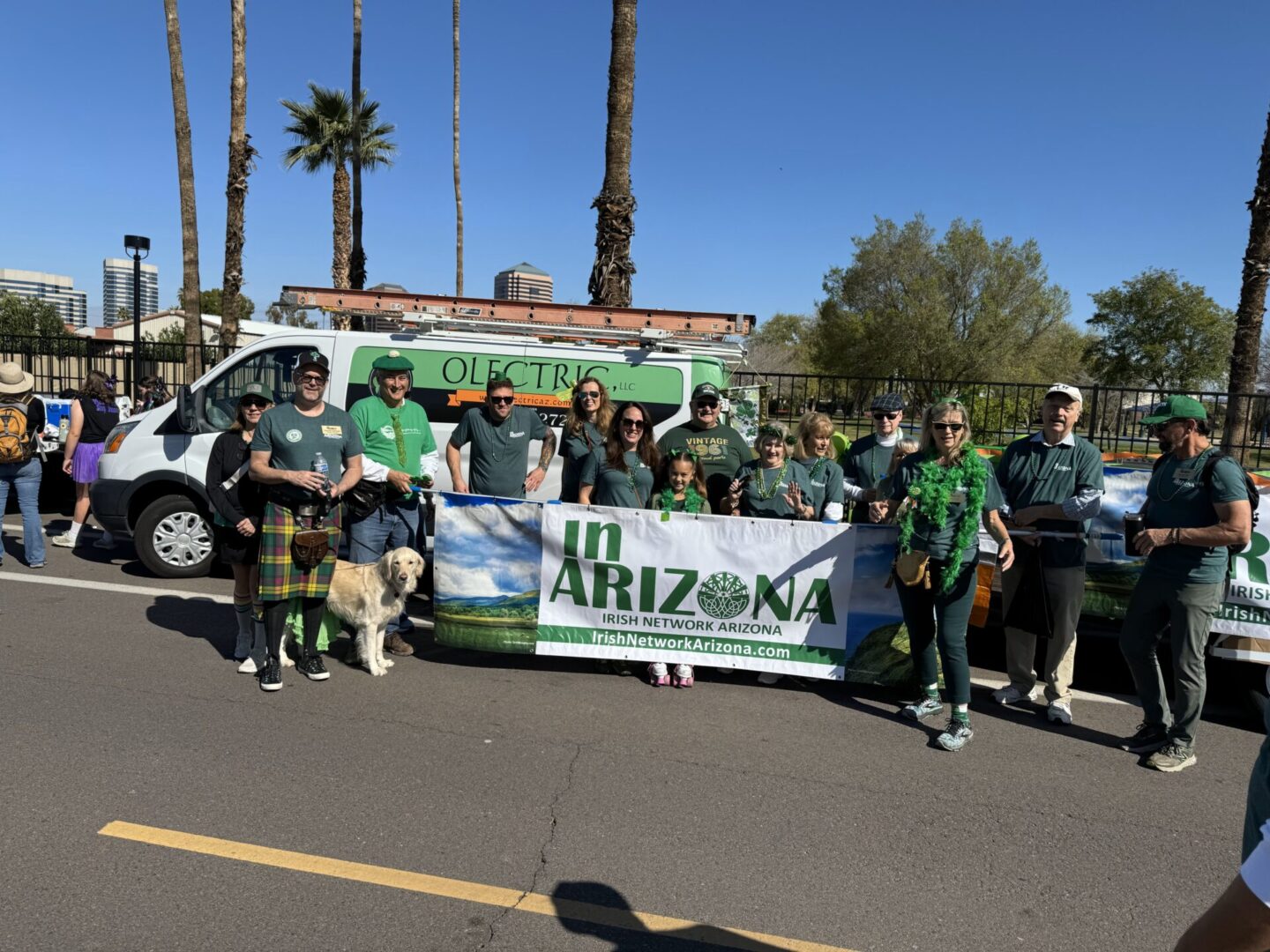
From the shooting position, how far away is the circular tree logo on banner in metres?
5.09

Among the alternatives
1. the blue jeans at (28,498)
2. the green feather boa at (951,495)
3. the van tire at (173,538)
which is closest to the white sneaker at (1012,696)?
the green feather boa at (951,495)

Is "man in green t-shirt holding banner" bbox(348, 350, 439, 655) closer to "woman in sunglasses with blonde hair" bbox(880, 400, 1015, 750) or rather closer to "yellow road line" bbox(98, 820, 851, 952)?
"yellow road line" bbox(98, 820, 851, 952)

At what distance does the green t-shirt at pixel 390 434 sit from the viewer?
217 inches

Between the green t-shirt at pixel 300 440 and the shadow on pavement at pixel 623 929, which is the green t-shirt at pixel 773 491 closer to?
the green t-shirt at pixel 300 440

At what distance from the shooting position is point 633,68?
10312 mm

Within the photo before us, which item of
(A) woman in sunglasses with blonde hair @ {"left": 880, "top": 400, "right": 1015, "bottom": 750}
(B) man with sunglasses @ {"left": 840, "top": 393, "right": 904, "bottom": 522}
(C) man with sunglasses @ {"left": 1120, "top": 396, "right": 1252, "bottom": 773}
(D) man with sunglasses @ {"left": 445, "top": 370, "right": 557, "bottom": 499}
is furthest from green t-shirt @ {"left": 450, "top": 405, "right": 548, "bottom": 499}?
(C) man with sunglasses @ {"left": 1120, "top": 396, "right": 1252, "bottom": 773}

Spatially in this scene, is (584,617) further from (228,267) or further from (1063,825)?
(228,267)

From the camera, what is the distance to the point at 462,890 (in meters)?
2.98

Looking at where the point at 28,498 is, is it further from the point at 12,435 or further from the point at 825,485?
the point at 825,485

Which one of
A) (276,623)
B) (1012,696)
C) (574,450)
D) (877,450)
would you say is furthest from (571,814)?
(877,450)

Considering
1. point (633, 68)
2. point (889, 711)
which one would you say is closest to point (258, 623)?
point (889, 711)

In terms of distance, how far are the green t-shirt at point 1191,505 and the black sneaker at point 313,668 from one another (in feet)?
14.9

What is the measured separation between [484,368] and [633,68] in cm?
531

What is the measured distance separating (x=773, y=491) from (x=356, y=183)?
2442 centimetres
